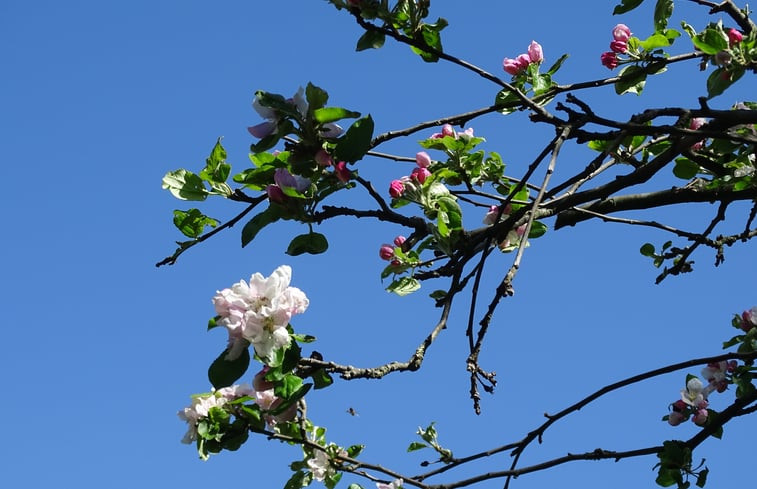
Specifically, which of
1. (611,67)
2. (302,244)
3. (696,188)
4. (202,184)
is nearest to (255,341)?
(302,244)

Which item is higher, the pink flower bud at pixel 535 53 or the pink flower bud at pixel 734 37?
the pink flower bud at pixel 535 53

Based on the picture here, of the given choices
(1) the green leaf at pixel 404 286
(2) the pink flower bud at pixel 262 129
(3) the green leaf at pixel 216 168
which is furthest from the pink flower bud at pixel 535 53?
(2) the pink flower bud at pixel 262 129

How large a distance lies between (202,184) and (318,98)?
0.55 meters

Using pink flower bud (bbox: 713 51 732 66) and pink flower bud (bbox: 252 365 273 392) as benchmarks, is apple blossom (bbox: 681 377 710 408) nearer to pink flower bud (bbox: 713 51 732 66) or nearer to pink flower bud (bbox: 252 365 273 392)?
pink flower bud (bbox: 713 51 732 66)

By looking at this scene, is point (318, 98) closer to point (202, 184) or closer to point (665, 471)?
point (202, 184)

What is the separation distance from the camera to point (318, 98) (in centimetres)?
158

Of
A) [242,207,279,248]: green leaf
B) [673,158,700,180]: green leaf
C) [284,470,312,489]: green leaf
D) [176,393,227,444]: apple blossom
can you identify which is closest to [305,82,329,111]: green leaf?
[242,207,279,248]: green leaf

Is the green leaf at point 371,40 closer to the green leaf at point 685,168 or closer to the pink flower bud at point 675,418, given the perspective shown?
the green leaf at point 685,168

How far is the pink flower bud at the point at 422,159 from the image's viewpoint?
2.08 meters

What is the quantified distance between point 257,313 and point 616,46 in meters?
1.49

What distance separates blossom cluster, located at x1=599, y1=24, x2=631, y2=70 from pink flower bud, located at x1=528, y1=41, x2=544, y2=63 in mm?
195

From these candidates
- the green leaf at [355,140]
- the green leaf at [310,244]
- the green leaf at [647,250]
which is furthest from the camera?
the green leaf at [647,250]

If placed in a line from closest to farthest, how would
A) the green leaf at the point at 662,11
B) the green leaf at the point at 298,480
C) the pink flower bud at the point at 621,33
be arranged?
the green leaf at the point at 298,480 → the green leaf at the point at 662,11 → the pink flower bud at the point at 621,33

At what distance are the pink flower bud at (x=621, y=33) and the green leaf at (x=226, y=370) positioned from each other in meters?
1.52
